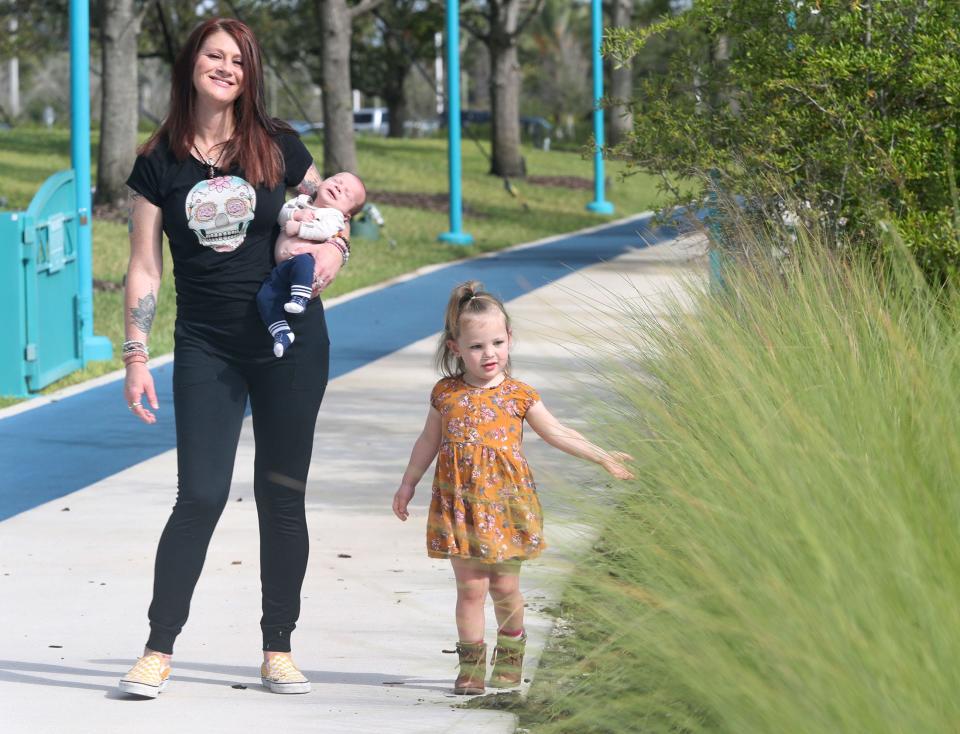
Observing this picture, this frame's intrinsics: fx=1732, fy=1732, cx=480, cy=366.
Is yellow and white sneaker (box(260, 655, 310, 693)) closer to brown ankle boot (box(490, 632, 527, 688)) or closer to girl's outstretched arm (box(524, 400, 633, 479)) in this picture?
brown ankle boot (box(490, 632, 527, 688))

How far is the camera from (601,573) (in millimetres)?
3910

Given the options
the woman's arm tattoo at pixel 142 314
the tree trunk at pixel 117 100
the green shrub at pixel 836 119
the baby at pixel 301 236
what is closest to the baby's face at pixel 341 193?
the baby at pixel 301 236

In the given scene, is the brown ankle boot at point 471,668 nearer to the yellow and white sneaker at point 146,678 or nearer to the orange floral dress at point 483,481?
the orange floral dress at point 483,481

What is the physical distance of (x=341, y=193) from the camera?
5176mm

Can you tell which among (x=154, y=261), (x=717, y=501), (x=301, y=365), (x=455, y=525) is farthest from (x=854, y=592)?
(x=154, y=261)

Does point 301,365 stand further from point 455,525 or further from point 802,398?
point 802,398

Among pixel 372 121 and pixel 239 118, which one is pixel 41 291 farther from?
pixel 372 121

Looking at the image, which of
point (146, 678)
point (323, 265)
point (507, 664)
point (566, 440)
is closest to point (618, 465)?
point (566, 440)

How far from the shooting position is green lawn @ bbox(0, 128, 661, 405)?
17.8 meters

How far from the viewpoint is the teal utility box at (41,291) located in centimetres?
1091

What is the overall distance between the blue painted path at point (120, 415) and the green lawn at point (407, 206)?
556 millimetres

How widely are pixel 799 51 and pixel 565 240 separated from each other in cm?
1940

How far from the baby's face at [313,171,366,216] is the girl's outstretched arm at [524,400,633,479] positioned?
85cm

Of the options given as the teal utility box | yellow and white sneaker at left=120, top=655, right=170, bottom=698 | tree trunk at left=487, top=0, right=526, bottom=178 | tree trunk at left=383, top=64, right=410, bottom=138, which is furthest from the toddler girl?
tree trunk at left=383, top=64, right=410, bottom=138
